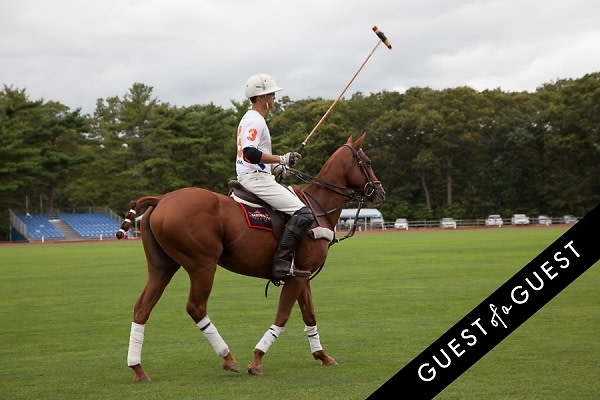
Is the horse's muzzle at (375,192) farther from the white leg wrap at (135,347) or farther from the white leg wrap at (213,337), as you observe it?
the white leg wrap at (135,347)

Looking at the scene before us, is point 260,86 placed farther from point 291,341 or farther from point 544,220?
point 544,220

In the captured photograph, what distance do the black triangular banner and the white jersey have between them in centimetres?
578

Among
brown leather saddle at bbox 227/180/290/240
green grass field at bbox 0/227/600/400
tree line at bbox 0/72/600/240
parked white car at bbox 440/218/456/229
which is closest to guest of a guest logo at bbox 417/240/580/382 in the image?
green grass field at bbox 0/227/600/400

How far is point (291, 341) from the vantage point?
1145 cm

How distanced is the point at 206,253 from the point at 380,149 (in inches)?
3193

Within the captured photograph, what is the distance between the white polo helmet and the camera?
9414 millimetres

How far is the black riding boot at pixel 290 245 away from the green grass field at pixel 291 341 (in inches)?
41.8

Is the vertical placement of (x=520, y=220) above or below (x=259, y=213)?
below

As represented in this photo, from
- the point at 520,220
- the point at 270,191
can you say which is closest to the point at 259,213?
the point at 270,191

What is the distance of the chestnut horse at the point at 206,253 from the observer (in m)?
→ 8.72

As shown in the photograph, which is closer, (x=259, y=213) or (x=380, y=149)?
(x=259, y=213)

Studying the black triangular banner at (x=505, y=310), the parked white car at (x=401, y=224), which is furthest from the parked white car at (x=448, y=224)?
the black triangular banner at (x=505, y=310)

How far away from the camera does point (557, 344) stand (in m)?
10.2

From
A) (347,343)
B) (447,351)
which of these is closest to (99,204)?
(347,343)
